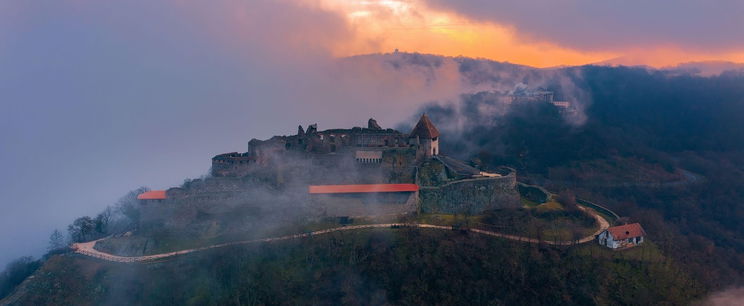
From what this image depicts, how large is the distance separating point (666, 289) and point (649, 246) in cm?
442

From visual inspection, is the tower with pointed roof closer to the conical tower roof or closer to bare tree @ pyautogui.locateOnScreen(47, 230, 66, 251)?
the conical tower roof

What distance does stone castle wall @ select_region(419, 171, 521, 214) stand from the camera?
120 ft

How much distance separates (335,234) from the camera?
33188mm

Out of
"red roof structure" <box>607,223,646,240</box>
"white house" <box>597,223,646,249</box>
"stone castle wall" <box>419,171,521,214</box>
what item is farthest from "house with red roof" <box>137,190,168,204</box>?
"red roof structure" <box>607,223,646,240</box>

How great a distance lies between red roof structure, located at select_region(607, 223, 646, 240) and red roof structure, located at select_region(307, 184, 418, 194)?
12.5m

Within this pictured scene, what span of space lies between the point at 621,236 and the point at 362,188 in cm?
1637

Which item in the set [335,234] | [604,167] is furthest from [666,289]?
[604,167]

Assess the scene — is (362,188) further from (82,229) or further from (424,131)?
(82,229)

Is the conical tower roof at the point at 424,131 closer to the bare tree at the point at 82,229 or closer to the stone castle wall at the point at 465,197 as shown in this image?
the stone castle wall at the point at 465,197

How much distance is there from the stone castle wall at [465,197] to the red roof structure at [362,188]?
1368 millimetres

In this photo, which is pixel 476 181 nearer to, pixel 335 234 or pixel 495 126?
pixel 335 234

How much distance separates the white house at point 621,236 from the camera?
1277 inches

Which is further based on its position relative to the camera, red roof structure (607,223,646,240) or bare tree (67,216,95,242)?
bare tree (67,216,95,242)

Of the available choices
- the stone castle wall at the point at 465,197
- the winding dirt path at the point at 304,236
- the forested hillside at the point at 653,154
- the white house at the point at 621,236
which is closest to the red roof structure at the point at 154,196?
the winding dirt path at the point at 304,236
